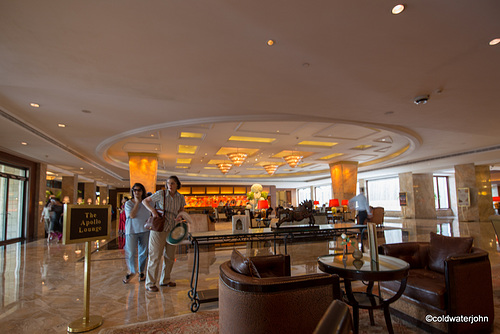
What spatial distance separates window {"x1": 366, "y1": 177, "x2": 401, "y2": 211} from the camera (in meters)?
21.2

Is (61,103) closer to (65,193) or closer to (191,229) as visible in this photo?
(191,229)

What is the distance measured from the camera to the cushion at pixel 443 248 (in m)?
2.93

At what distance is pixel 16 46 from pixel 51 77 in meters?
0.82

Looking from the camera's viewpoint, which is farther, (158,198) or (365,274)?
(158,198)

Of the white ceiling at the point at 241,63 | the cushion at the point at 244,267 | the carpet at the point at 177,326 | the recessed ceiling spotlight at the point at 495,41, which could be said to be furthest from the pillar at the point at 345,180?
the cushion at the point at 244,267

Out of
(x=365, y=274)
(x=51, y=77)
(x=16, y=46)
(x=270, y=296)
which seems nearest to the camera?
(x=270, y=296)

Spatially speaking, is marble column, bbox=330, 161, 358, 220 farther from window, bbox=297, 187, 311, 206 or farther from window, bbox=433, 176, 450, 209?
window, bbox=297, 187, 311, 206

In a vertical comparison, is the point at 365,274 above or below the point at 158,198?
below

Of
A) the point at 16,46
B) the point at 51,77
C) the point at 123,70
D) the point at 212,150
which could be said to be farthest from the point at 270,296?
the point at 212,150

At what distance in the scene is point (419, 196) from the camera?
18609 mm

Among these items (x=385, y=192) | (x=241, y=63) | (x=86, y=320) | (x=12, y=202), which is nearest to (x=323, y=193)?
(x=385, y=192)

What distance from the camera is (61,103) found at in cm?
554

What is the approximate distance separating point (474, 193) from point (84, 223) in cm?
1819

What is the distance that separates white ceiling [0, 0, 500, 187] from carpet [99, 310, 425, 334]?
296cm
